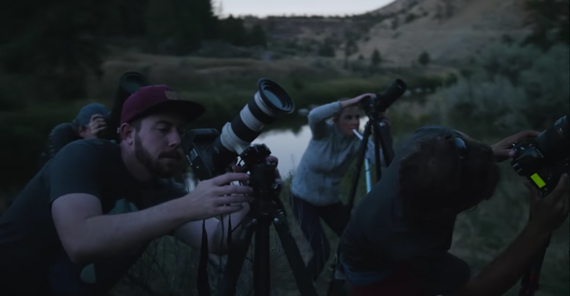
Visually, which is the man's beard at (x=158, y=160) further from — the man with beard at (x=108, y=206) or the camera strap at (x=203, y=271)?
the camera strap at (x=203, y=271)

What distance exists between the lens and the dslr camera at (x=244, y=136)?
1764mm

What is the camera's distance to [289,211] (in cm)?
450

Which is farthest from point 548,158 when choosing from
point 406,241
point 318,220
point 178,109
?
point 318,220

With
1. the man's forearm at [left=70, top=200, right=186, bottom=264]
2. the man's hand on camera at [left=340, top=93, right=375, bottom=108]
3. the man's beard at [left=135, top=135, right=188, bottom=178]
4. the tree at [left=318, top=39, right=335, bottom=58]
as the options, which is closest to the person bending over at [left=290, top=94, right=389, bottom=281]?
the man's hand on camera at [left=340, top=93, right=375, bottom=108]

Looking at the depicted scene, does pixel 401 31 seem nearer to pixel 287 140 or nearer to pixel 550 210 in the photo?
pixel 287 140

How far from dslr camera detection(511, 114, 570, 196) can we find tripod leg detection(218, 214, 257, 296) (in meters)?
0.82

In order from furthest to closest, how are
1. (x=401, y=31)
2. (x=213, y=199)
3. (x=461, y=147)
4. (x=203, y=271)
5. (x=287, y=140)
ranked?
(x=401, y=31) < (x=287, y=140) < (x=203, y=271) < (x=213, y=199) < (x=461, y=147)

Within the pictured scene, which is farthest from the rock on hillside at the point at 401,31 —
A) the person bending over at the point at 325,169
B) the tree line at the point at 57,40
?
the person bending over at the point at 325,169

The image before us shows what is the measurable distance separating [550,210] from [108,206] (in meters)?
1.34

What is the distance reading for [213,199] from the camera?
1.63m

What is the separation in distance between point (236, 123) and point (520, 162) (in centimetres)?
84

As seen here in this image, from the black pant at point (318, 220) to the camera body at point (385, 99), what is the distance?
0.78 meters

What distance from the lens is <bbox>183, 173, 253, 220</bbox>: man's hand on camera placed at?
1625mm

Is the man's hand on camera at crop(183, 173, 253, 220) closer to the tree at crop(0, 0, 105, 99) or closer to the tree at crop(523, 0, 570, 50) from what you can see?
the tree at crop(523, 0, 570, 50)
